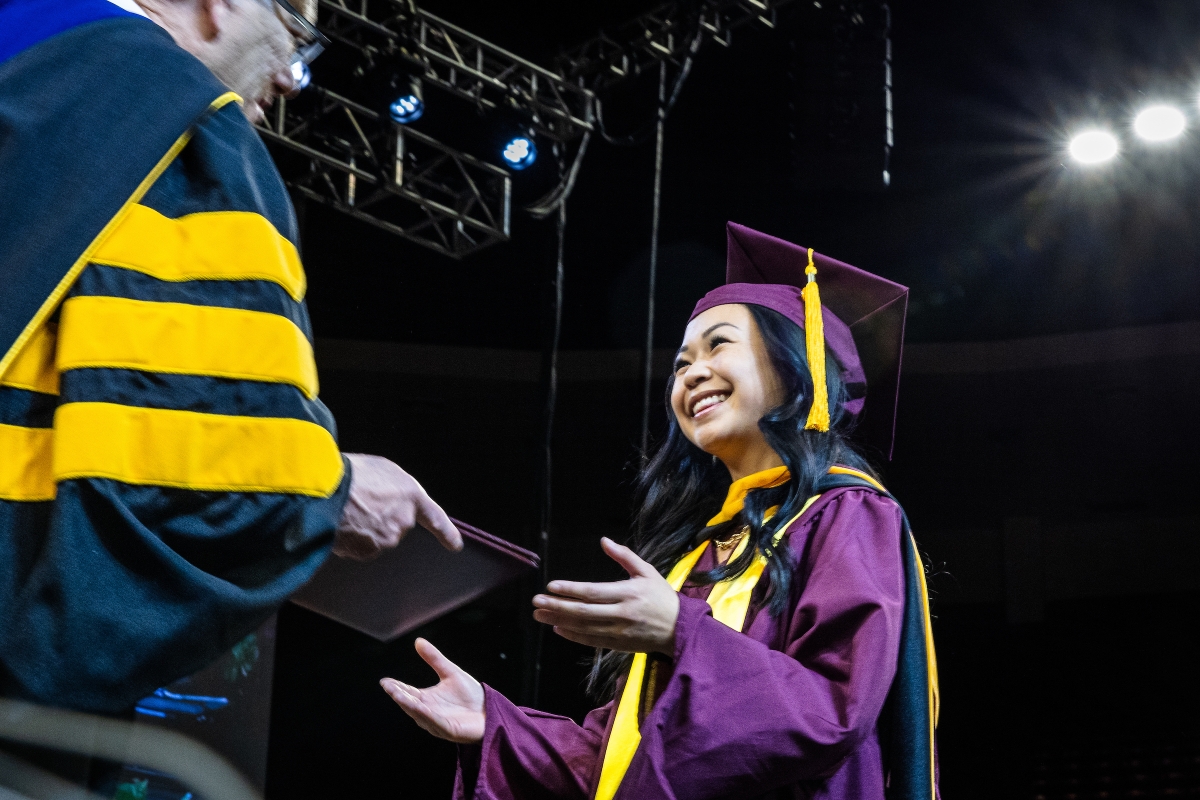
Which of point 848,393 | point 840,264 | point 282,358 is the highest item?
point 840,264

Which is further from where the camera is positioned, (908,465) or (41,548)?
(908,465)

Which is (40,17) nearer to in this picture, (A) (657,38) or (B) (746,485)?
(B) (746,485)

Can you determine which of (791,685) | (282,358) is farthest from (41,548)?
(791,685)

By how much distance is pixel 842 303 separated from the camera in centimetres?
257

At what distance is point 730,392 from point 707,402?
5cm

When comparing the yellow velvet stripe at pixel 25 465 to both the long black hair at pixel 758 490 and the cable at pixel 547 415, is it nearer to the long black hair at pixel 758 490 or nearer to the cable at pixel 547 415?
the long black hair at pixel 758 490

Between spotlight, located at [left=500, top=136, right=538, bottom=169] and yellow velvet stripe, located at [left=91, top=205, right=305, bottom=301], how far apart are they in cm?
387

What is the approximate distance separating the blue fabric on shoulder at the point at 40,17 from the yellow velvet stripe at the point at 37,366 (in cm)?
31

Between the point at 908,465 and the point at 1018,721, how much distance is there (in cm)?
195

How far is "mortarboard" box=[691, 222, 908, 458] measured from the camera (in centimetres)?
247

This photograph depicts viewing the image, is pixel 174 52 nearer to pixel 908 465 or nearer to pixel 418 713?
pixel 418 713

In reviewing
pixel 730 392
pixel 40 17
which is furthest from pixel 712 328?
pixel 40 17

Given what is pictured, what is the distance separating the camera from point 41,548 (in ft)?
3.75

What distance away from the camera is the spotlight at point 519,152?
508cm
